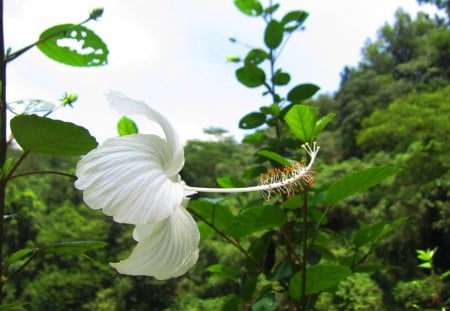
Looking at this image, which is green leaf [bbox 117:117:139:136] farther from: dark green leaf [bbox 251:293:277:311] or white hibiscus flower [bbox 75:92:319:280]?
dark green leaf [bbox 251:293:277:311]

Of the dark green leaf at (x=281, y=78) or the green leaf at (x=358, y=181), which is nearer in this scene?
the green leaf at (x=358, y=181)

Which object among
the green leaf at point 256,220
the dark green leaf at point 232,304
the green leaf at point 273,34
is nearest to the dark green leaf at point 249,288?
the dark green leaf at point 232,304

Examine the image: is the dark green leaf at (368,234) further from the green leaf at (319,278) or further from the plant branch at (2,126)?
the plant branch at (2,126)

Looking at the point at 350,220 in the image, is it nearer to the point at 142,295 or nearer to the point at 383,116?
the point at 383,116

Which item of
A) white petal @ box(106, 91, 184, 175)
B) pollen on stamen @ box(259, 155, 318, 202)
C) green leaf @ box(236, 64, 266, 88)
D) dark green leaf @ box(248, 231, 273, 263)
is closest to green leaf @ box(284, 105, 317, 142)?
pollen on stamen @ box(259, 155, 318, 202)

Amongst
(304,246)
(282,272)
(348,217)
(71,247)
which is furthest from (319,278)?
(348,217)

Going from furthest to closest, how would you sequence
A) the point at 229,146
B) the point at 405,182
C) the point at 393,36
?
the point at 393,36 < the point at 229,146 < the point at 405,182

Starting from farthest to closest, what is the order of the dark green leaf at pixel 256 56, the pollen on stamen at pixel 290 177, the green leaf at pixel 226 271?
the dark green leaf at pixel 256 56 → the green leaf at pixel 226 271 → the pollen on stamen at pixel 290 177

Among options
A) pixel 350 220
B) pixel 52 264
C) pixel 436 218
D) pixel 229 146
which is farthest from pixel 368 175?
pixel 229 146
